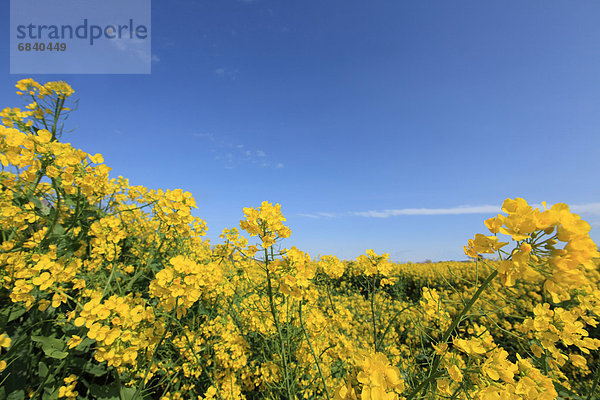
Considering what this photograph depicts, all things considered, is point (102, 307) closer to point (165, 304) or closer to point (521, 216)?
point (165, 304)

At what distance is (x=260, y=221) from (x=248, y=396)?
2559 millimetres

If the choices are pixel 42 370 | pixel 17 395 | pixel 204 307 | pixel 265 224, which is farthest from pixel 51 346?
pixel 265 224

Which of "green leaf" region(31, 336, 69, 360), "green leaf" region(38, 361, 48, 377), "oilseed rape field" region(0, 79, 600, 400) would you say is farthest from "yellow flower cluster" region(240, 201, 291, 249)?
"green leaf" region(38, 361, 48, 377)

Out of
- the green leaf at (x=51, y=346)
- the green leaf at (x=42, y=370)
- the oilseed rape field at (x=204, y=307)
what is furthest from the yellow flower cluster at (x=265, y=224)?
the green leaf at (x=42, y=370)

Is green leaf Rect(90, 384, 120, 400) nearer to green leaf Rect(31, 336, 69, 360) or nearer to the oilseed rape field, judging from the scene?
the oilseed rape field

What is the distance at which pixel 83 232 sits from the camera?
8.95 ft

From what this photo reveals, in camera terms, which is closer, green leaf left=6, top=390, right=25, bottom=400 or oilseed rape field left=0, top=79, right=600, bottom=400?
oilseed rape field left=0, top=79, right=600, bottom=400

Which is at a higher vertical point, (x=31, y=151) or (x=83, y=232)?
(x=31, y=151)

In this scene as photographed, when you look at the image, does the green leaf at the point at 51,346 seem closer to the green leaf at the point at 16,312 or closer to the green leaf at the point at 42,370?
the green leaf at the point at 42,370

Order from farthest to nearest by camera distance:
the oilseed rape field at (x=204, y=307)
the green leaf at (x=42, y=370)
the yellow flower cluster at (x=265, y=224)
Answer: the green leaf at (x=42, y=370), the yellow flower cluster at (x=265, y=224), the oilseed rape field at (x=204, y=307)

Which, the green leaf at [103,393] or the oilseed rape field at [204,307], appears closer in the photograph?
the oilseed rape field at [204,307]

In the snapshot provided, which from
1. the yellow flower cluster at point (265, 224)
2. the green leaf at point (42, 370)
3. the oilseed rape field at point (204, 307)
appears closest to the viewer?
the oilseed rape field at point (204, 307)

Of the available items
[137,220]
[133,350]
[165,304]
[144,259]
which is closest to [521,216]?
[165,304]

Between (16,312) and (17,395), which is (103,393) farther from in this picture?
(16,312)
